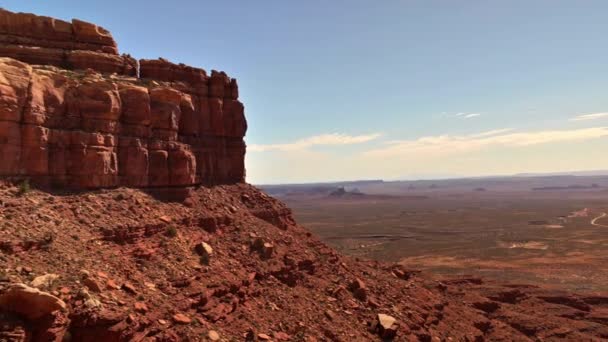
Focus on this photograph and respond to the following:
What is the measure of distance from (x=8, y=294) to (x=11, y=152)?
8.06 m

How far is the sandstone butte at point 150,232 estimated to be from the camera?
51.9 feet

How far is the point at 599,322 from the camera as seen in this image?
36.4 meters

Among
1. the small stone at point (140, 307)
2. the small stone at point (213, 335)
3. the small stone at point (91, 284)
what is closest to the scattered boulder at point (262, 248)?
the small stone at point (213, 335)

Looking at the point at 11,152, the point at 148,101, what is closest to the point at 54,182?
the point at 11,152

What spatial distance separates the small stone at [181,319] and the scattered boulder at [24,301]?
15.5ft

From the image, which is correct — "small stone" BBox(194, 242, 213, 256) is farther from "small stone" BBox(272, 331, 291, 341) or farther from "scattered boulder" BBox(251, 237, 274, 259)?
"small stone" BBox(272, 331, 291, 341)

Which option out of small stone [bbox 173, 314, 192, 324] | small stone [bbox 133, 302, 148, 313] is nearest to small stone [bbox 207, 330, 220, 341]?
small stone [bbox 173, 314, 192, 324]

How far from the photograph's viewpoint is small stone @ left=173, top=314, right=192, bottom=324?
55.7 feet

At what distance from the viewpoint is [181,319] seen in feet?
56.0

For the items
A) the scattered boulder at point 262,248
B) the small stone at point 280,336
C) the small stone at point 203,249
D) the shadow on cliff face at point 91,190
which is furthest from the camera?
the scattered boulder at point 262,248

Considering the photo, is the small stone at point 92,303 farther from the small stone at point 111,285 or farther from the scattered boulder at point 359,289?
the scattered boulder at point 359,289

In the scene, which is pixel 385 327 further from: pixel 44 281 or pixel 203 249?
pixel 44 281

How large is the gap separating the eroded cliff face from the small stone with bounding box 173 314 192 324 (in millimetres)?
8572

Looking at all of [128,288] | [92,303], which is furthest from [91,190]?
[92,303]
